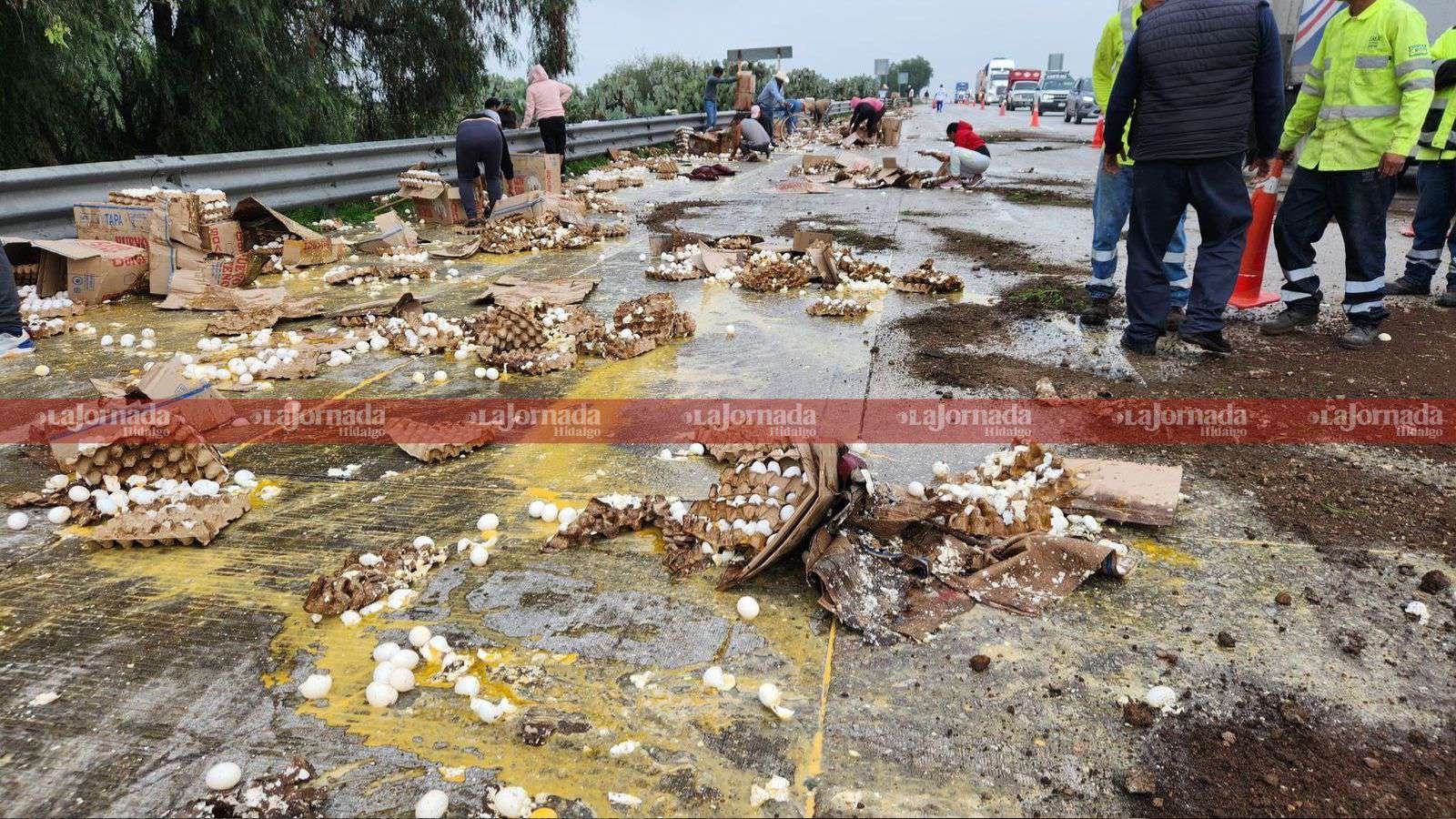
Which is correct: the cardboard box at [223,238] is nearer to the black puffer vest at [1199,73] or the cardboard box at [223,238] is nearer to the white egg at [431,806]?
the white egg at [431,806]

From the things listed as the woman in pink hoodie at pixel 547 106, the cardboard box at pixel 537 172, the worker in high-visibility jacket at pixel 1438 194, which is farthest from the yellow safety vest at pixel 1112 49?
the woman in pink hoodie at pixel 547 106

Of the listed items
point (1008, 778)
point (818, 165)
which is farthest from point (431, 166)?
point (1008, 778)

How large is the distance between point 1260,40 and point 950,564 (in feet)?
12.4

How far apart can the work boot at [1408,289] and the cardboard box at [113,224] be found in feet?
32.8

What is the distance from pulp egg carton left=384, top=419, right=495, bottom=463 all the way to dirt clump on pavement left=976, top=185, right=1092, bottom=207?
974cm

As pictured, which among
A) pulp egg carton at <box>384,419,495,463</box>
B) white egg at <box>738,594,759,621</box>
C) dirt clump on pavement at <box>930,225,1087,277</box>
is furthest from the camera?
dirt clump on pavement at <box>930,225,1087,277</box>

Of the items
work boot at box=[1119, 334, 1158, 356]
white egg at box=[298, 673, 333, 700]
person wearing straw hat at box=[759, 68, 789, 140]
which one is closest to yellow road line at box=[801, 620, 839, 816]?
white egg at box=[298, 673, 333, 700]

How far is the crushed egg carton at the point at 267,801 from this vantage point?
183 centimetres

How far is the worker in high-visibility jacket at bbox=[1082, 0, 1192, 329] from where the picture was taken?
551 centimetres

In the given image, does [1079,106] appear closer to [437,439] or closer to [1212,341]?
[1212,341]

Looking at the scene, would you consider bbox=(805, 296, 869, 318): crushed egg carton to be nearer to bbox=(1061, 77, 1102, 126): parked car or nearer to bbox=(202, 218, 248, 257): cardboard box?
bbox=(202, 218, 248, 257): cardboard box

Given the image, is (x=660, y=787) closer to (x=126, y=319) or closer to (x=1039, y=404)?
(x=1039, y=404)

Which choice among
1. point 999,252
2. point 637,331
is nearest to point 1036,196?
point 999,252

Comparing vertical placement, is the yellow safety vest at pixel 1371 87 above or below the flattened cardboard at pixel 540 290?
above
